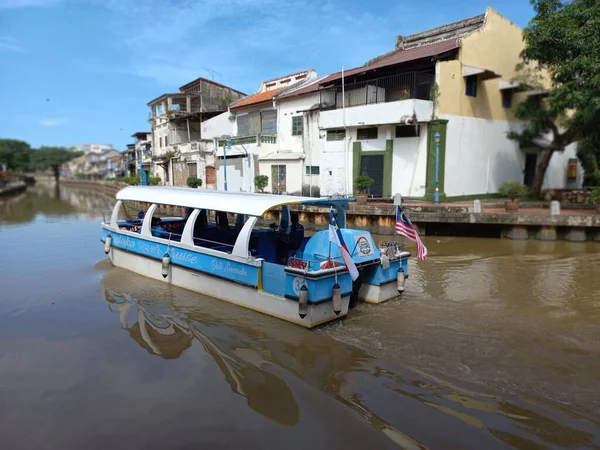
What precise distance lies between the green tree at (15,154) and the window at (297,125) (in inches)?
2494

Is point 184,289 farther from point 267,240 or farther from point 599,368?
point 599,368

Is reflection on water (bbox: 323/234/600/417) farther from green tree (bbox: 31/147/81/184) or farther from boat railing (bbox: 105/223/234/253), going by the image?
green tree (bbox: 31/147/81/184)

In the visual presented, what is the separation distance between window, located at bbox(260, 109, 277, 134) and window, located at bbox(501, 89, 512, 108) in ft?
41.5

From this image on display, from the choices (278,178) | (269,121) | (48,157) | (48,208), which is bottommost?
(48,208)

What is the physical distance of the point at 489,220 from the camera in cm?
1488

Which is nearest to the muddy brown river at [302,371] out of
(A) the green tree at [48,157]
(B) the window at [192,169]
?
(B) the window at [192,169]

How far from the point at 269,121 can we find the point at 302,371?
2313 centimetres

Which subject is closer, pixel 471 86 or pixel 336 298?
pixel 336 298

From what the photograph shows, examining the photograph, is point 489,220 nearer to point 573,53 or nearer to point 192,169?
point 573,53

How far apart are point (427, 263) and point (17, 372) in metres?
9.26

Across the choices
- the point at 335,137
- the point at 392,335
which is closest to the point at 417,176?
the point at 335,137

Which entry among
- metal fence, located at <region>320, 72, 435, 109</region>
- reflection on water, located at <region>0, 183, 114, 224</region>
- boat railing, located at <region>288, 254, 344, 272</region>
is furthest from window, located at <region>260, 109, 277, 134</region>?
boat railing, located at <region>288, 254, 344, 272</region>

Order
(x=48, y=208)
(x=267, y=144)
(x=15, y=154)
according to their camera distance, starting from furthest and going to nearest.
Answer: (x=15, y=154) < (x=48, y=208) < (x=267, y=144)

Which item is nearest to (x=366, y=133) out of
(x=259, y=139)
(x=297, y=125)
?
(x=297, y=125)
